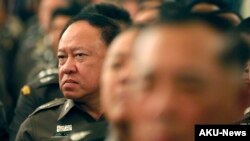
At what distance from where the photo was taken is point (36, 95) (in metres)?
2.38

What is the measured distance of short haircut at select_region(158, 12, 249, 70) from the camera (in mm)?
990

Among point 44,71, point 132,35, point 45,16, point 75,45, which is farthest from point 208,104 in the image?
point 45,16

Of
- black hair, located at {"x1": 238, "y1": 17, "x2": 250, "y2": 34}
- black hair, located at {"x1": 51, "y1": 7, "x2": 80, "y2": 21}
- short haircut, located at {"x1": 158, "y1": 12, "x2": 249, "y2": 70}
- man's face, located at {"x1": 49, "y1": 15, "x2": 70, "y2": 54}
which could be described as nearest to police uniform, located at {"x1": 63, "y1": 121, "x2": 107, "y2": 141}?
black hair, located at {"x1": 238, "y1": 17, "x2": 250, "y2": 34}

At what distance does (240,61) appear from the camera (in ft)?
3.44

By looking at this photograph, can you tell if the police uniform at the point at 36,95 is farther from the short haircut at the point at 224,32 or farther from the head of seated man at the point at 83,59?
the short haircut at the point at 224,32

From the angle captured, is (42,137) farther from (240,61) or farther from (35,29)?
(35,29)

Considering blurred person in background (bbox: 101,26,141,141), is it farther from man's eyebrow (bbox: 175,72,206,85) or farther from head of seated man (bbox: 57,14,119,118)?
head of seated man (bbox: 57,14,119,118)

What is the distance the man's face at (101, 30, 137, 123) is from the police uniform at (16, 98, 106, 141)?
74cm

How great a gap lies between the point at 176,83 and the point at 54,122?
1.03m

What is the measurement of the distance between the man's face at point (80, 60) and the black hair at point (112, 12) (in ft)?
0.64

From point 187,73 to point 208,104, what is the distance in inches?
2.5

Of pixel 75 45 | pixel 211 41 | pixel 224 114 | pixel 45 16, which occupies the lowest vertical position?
pixel 224 114

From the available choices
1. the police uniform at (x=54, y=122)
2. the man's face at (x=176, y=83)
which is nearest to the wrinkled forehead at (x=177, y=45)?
the man's face at (x=176, y=83)

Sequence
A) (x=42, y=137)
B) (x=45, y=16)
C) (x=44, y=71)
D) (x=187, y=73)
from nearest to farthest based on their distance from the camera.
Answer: (x=187, y=73) → (x=42, y=137) → (x=44, y=71) → (x=45, y=16)
